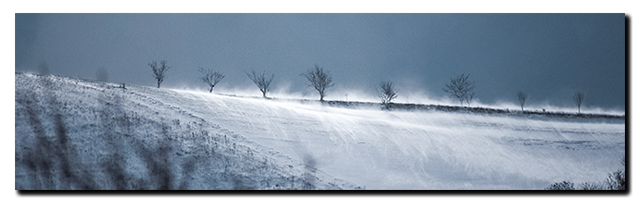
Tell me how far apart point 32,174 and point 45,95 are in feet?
22.0

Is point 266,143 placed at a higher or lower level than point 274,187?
higher

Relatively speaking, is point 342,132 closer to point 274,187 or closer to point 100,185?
point 274,187

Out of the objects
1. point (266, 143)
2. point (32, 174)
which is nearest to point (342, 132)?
point (266, 143)

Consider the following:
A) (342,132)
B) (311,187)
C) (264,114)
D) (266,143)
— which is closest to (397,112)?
(342,132)

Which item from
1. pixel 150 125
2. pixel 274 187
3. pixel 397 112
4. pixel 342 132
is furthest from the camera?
pixel 397 112

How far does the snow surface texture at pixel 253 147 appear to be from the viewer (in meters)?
11.6

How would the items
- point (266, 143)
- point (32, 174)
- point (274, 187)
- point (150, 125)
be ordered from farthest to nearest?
point (266, 143), point (150, 125), point (274, 187), point (32, 174)

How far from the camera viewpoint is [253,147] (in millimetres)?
15305

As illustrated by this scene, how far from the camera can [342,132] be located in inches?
748

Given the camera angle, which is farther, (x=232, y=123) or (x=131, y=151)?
(x=232, y=123)

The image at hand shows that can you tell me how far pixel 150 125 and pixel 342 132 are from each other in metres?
9.71

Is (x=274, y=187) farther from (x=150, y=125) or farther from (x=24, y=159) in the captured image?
(x=24, y=159)

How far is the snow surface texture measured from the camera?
1160 cm
